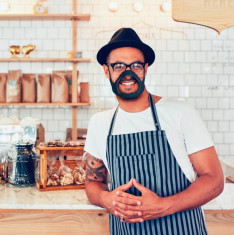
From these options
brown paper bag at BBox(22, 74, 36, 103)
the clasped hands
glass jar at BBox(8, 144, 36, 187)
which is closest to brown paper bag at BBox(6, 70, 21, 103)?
brown paper bag at BBox(22, 74, 36, 103)

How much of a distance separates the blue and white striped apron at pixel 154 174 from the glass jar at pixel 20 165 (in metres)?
0.78

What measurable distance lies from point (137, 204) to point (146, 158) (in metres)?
0.25

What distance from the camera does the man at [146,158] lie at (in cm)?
148

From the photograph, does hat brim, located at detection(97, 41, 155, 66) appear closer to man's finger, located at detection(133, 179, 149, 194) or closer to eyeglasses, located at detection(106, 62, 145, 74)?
eyeglasses, located at detection(106, 62, 145, 74)

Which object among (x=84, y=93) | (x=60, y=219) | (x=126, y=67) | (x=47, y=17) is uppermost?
(x=47, y=17)

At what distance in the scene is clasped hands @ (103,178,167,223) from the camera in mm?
1432

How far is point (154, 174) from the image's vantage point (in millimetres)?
1588

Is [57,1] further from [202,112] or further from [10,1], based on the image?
[202,112]

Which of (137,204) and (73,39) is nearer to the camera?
(137,204)

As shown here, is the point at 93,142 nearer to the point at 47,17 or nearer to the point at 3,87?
the point at 3,87

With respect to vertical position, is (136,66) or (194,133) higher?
(136,66)

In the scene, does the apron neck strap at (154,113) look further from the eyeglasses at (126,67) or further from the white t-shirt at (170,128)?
the eyeglasses at (126,67)

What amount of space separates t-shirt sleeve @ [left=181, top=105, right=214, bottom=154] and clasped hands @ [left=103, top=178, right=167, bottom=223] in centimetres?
29

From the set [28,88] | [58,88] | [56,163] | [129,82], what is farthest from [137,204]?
[28,88]
